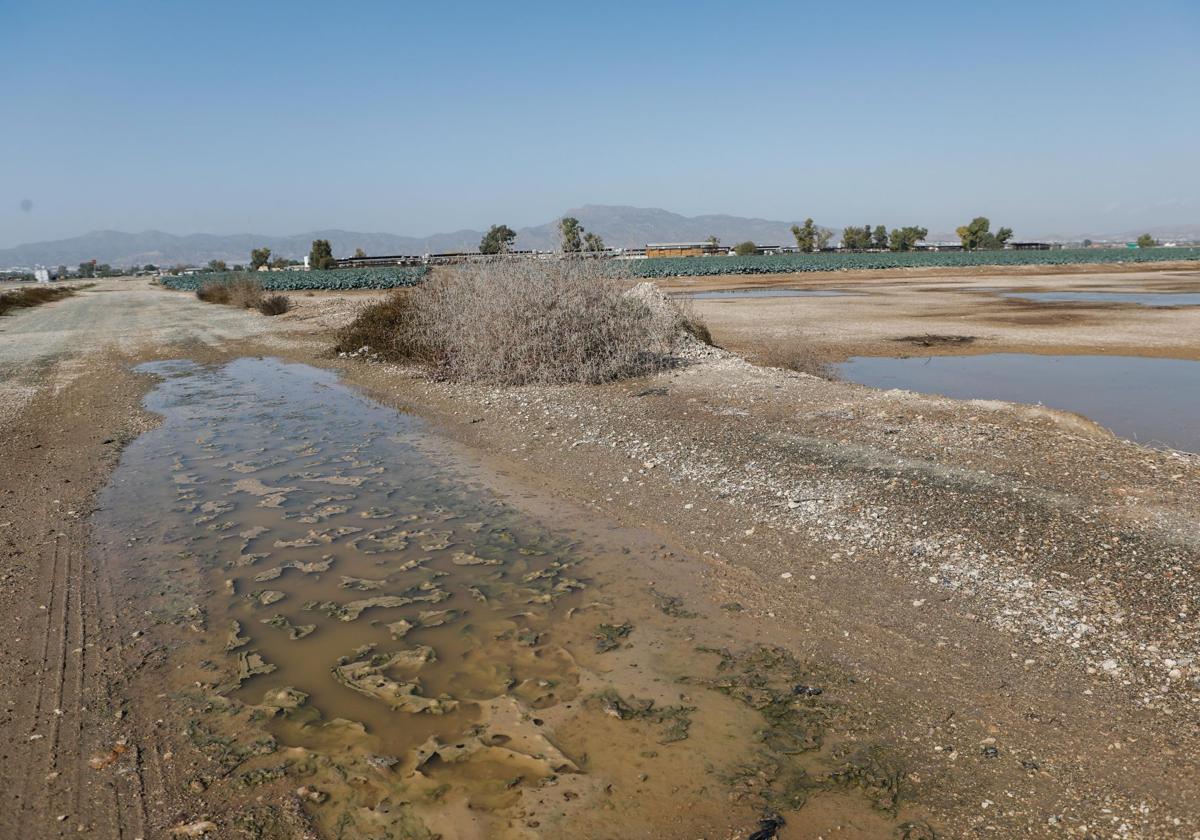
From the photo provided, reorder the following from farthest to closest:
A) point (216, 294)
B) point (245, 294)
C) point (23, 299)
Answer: point (23, 299), point (216, 294), point (245, 294)

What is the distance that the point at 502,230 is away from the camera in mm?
66125

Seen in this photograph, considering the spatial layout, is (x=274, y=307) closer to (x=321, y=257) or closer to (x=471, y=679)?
(x=471, y=679)

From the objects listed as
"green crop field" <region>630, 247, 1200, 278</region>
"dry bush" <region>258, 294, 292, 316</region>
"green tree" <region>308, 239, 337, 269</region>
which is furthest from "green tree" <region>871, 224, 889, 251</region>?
"dry bush" <region>258, 294, 292, 316</region>

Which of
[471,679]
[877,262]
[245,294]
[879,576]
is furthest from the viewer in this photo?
[877,262]

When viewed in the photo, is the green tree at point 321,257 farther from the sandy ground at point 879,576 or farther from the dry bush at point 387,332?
the sandy ground at point 879,576

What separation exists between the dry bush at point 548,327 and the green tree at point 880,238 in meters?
130

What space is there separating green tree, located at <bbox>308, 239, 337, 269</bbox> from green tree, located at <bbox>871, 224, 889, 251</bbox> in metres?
90.2

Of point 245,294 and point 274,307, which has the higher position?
point 245,294

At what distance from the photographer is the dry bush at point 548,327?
14.4 meters

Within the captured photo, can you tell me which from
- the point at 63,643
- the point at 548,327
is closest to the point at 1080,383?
the point at 548,327

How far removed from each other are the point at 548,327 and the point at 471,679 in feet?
34.2

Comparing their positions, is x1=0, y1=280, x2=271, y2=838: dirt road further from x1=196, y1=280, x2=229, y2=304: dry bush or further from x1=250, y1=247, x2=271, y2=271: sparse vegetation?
x1=250, y1=247, x2=271, y2=271: sparse vegetation

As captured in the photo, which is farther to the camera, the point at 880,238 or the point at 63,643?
the point at 880,238

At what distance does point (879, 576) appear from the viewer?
584 cm
